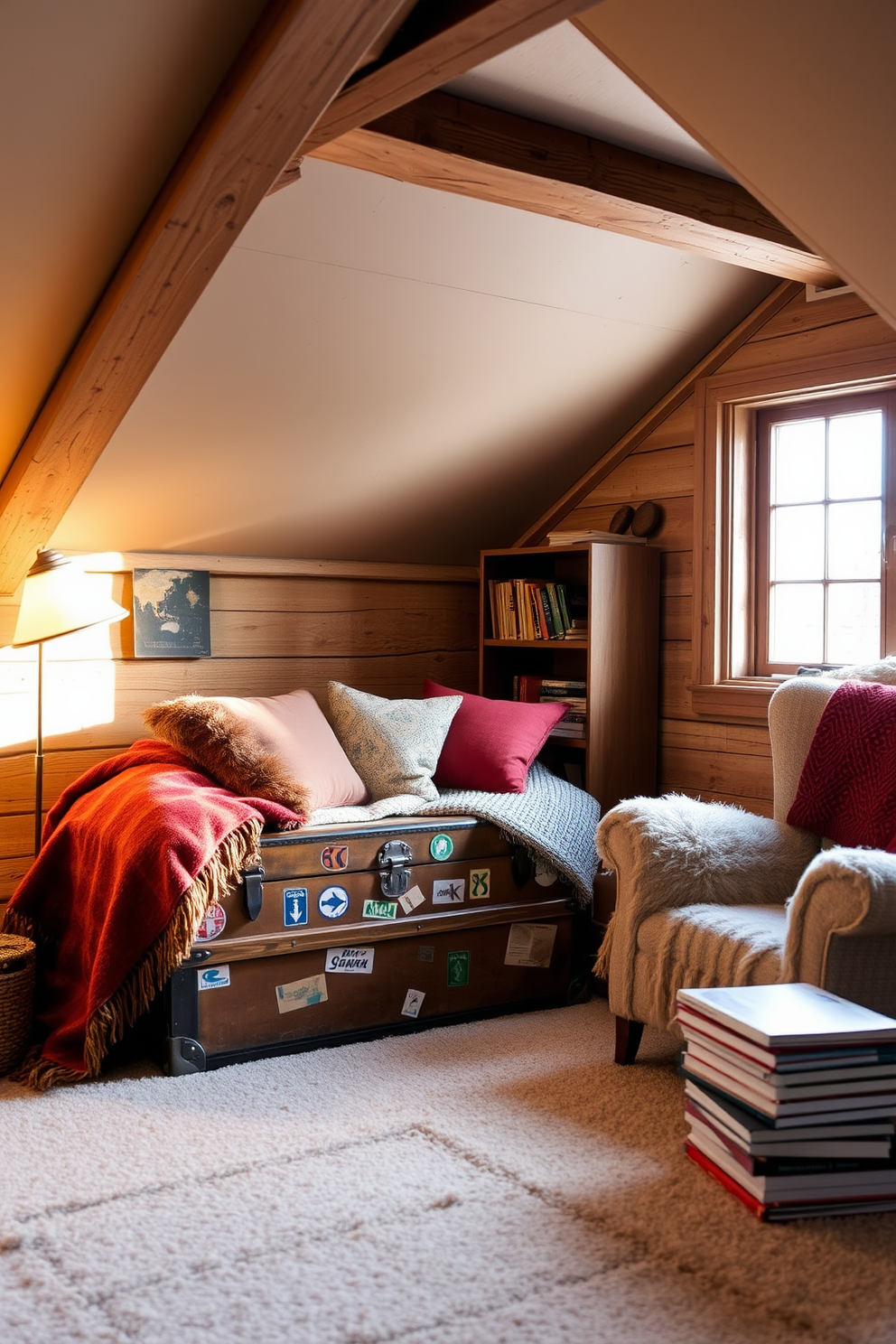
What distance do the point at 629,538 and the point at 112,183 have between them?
2.05 meters

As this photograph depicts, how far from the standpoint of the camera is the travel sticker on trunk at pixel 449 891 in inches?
116

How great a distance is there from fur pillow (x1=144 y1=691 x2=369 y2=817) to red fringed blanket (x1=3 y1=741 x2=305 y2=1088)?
0.06 meters

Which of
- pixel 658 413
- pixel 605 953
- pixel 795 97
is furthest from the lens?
pixel 658 413

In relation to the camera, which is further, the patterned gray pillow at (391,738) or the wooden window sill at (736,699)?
the wooden window sill at (736,699)

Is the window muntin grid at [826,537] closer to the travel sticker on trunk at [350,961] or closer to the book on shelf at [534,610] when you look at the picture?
the book on shelf at [534,610]

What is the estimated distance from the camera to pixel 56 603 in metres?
2.89

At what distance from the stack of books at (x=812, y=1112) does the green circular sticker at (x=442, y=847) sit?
109cm

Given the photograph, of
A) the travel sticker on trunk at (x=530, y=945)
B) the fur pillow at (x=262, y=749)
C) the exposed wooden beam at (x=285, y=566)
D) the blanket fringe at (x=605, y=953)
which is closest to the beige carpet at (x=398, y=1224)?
the blanket fringe at (x=605, y=953)

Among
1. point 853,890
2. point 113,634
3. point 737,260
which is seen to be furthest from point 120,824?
point 737,260

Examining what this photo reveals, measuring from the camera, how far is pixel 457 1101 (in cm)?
242

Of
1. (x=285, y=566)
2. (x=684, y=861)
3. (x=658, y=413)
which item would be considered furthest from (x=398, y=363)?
(x=684, y=861)

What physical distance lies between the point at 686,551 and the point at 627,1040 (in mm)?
1607

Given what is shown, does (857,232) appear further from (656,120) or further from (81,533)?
(81,533)

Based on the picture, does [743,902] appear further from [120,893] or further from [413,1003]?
[120,893]
